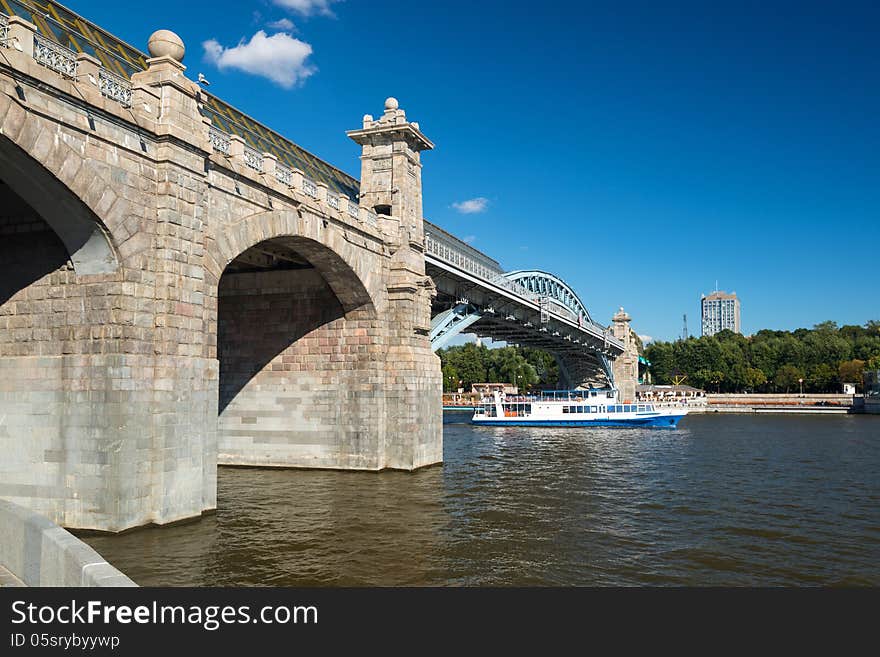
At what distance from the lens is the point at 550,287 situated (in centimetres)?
7731

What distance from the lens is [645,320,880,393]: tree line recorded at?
111 metres

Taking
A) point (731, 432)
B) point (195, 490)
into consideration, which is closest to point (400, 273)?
point (195, 490)

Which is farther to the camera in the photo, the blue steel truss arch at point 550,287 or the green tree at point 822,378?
the green tree at point 822,378

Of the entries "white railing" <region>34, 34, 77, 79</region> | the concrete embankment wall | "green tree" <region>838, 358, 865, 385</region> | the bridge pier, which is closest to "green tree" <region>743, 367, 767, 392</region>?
"green tree" <region>838, 358, 865, 385</region>

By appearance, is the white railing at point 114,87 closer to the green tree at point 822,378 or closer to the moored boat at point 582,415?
the moored boat at point 582,415

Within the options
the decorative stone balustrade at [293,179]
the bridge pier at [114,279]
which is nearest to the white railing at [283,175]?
the decorative stone balustrade at [293,179]

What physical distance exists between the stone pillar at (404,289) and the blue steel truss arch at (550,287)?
3473 cm

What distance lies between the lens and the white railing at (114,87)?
15812mm

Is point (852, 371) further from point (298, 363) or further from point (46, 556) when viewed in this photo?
point (46, 556)

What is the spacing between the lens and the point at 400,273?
29.1m

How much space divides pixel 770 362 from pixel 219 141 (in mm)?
117624
